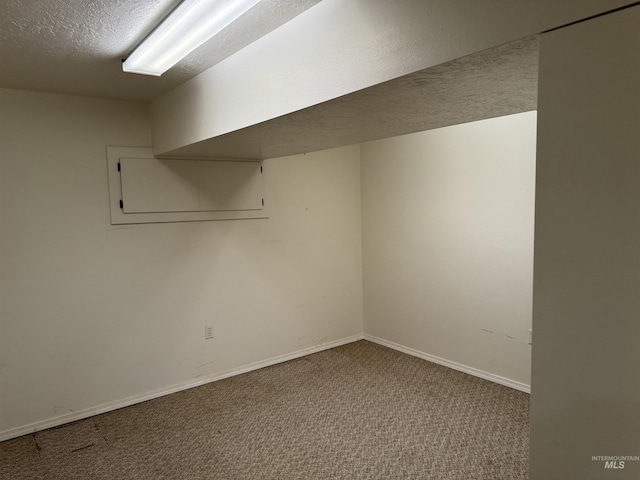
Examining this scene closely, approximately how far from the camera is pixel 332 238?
4387 millimetres

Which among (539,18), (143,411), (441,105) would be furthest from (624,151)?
(143,411)

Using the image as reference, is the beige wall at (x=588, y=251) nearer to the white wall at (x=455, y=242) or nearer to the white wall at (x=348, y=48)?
the white wall at (x=348, y=48)

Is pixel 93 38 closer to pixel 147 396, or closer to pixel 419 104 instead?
pixel 419 104

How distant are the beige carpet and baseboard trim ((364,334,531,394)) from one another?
0.08 meters

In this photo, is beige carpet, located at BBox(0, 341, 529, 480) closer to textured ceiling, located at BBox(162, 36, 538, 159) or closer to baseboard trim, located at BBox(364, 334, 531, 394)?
baseboard trim, located at BBox(364, 334, 531, 394)

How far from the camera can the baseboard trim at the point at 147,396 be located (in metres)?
2.89

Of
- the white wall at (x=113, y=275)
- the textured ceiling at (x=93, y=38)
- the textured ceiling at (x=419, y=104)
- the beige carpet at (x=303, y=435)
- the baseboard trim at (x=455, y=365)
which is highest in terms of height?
the textured ceiling at (x=93, y=38)

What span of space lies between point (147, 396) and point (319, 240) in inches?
80.3

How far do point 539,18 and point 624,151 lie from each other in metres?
0.36

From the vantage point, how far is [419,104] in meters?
1.69

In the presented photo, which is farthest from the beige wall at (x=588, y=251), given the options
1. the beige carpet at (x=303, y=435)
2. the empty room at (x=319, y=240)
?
the beige carpet at (x=303, y=435)

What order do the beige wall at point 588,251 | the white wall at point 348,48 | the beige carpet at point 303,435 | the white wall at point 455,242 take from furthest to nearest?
the white wall at point 455,242
the beige carpet at point 303,435
the white wall at point 348,48
the beige wall at point 588,251

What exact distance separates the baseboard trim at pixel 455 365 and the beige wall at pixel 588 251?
255cm

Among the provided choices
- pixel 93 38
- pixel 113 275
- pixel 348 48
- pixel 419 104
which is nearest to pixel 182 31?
pixel 93 38
